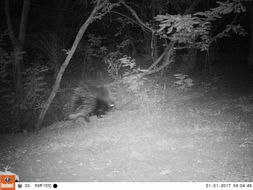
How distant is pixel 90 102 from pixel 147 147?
3.69 m

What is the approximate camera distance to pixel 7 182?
443 cm

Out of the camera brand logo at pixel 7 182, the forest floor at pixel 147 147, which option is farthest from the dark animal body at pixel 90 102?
the camera brand logo at pixel 7 182

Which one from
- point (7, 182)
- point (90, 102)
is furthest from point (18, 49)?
point (7, 182)

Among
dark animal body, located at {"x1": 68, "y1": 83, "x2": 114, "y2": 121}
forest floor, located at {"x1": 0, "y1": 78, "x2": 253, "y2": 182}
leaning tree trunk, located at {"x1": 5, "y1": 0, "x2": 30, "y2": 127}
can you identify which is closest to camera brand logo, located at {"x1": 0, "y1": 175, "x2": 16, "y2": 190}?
forest floor, located at {"x1": 0, "y1": 78, "x2": 253, "y2": 182}

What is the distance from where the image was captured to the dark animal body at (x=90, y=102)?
897 centimetres

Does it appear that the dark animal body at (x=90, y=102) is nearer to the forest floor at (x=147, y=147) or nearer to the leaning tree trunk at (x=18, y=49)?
the forest floor at (x=147, y=147)

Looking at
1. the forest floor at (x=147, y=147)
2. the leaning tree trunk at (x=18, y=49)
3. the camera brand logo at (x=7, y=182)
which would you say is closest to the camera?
the camera brand logo at (x=7, y=182)

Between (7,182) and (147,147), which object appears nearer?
(7,182)

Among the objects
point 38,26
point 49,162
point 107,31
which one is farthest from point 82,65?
point 49,162

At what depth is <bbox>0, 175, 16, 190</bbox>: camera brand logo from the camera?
437 cm

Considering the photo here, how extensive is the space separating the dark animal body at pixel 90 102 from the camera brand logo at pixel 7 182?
171 inches

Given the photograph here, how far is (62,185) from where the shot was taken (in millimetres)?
4406

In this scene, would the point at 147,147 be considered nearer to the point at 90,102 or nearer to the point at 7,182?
the point at 7,182

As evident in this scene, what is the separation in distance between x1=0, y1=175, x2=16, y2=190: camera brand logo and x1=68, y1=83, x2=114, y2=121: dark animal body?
434 centimetres
